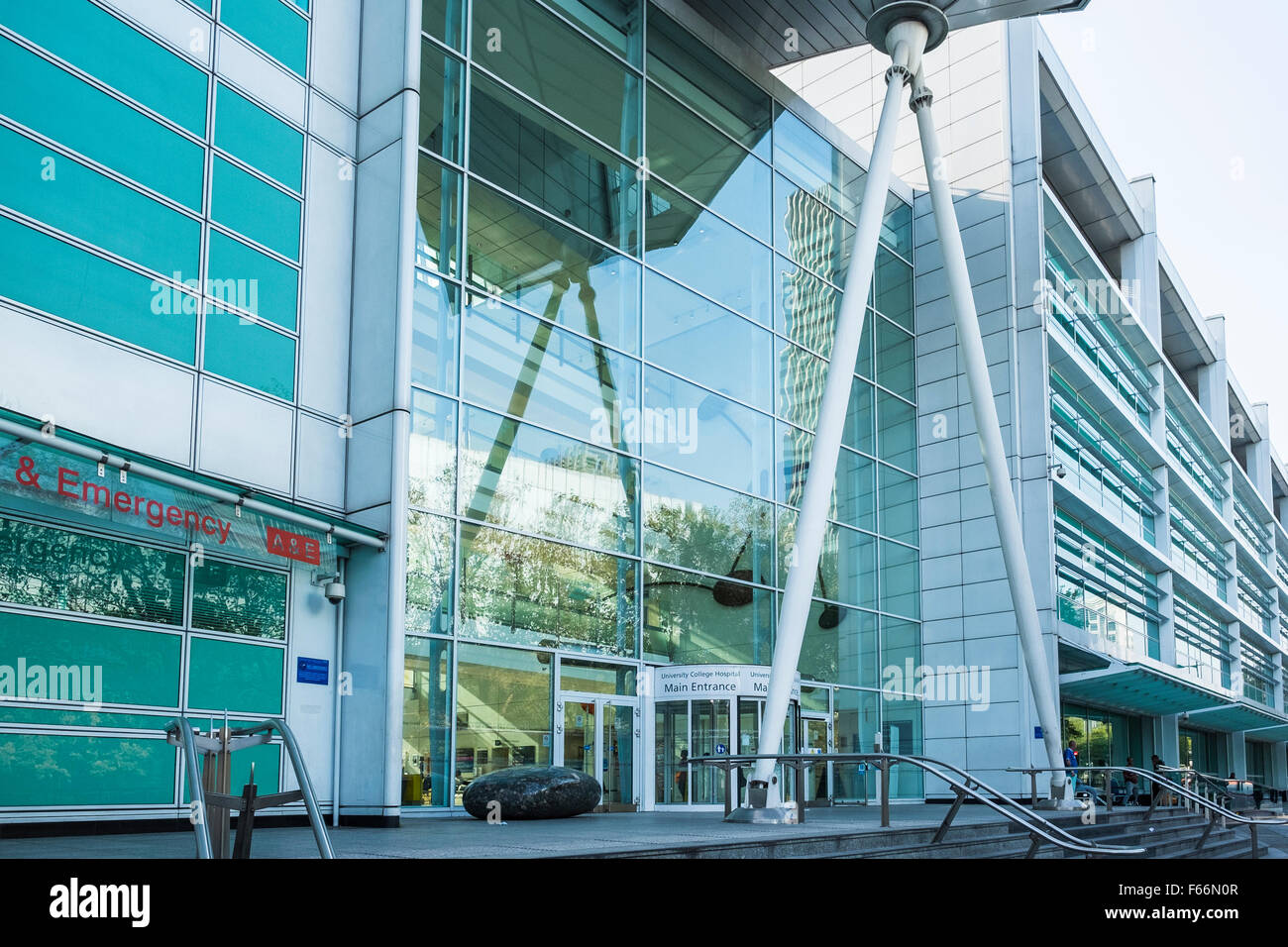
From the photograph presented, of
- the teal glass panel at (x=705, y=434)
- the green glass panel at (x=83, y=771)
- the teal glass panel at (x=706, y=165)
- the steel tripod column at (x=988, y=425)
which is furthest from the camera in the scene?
the teal glass panel at (x=706, y=165)

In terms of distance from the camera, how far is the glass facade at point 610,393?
17625 millimetres

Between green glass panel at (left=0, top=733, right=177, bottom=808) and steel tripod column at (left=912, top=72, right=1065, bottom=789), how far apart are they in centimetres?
1538

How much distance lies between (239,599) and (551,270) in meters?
7.92

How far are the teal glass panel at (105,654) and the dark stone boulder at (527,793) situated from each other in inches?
159

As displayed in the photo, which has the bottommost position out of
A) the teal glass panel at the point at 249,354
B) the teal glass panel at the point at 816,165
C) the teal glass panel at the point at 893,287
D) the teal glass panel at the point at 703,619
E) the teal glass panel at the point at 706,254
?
the teal glass panel at the point at 703,619

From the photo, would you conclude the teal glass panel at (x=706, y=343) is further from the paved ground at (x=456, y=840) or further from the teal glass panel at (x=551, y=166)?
the paved ground at (x=456, y=840)

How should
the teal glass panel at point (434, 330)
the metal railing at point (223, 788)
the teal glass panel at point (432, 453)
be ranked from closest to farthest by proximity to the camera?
1. the metal railing at point (223, 788)
2. the teal glass panel at point (432, 453)
3. the teal glass panel at point (434, 330)

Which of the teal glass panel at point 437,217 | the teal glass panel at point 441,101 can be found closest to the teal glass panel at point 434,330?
the teal glass panel at point 437,217

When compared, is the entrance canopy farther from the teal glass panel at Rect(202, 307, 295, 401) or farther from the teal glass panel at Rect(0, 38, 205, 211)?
the teal glass panel at Rect(0, 38, 205, 211)

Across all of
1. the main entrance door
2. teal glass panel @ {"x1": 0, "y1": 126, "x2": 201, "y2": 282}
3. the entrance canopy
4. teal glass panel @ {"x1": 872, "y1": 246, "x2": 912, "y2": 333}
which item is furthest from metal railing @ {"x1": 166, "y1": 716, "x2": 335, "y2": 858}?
the entrance canopy

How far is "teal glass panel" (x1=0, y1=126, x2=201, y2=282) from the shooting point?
13.4 m

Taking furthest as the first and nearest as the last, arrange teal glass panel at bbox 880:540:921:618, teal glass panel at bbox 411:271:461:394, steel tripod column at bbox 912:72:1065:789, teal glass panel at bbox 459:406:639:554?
1. teal glass panel at bbox 880:540:921:618
2. steel tripod column at bbox 912:72:1065:789
3. teal glass panel at bbox 459:406:639:554
4. teal glass panel at bbox 411:271:461:394
